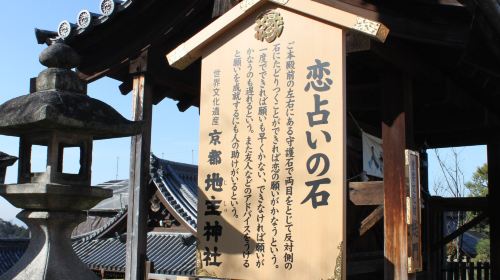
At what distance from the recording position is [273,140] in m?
4.75

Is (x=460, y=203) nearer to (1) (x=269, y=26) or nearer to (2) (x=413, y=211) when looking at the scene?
(2) (x=413, y=211)

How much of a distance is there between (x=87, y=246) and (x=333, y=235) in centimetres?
1343

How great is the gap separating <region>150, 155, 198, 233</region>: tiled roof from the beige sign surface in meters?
7.59

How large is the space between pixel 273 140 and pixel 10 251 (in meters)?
17.8

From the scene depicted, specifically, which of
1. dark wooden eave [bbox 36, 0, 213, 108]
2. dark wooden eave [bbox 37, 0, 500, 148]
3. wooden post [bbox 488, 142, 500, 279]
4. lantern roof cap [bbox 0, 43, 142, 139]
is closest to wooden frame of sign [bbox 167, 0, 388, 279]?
dark wooden eave [bbox 37, 0, 500, 148]

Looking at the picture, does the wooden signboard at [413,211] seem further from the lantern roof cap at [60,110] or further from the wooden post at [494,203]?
the wooden post at [494,203]

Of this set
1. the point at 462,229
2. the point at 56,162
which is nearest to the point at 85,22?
the point at 56,162

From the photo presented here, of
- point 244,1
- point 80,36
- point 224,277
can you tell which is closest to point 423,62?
point 244,1

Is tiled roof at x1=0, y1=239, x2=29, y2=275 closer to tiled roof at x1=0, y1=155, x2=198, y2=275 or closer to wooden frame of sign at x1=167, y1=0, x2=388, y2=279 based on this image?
tiled roof at x1=0, y1=155, x2=198, y2=275

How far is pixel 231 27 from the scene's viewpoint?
17.1ft

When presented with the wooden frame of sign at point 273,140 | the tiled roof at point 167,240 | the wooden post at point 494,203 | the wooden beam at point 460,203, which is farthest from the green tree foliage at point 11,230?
the wooden frame of sign at point 273,140

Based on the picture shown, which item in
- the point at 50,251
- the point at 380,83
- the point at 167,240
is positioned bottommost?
the point at 167,240

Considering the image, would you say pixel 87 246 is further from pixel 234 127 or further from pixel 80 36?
pixel 234 127

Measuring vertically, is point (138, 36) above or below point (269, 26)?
above
